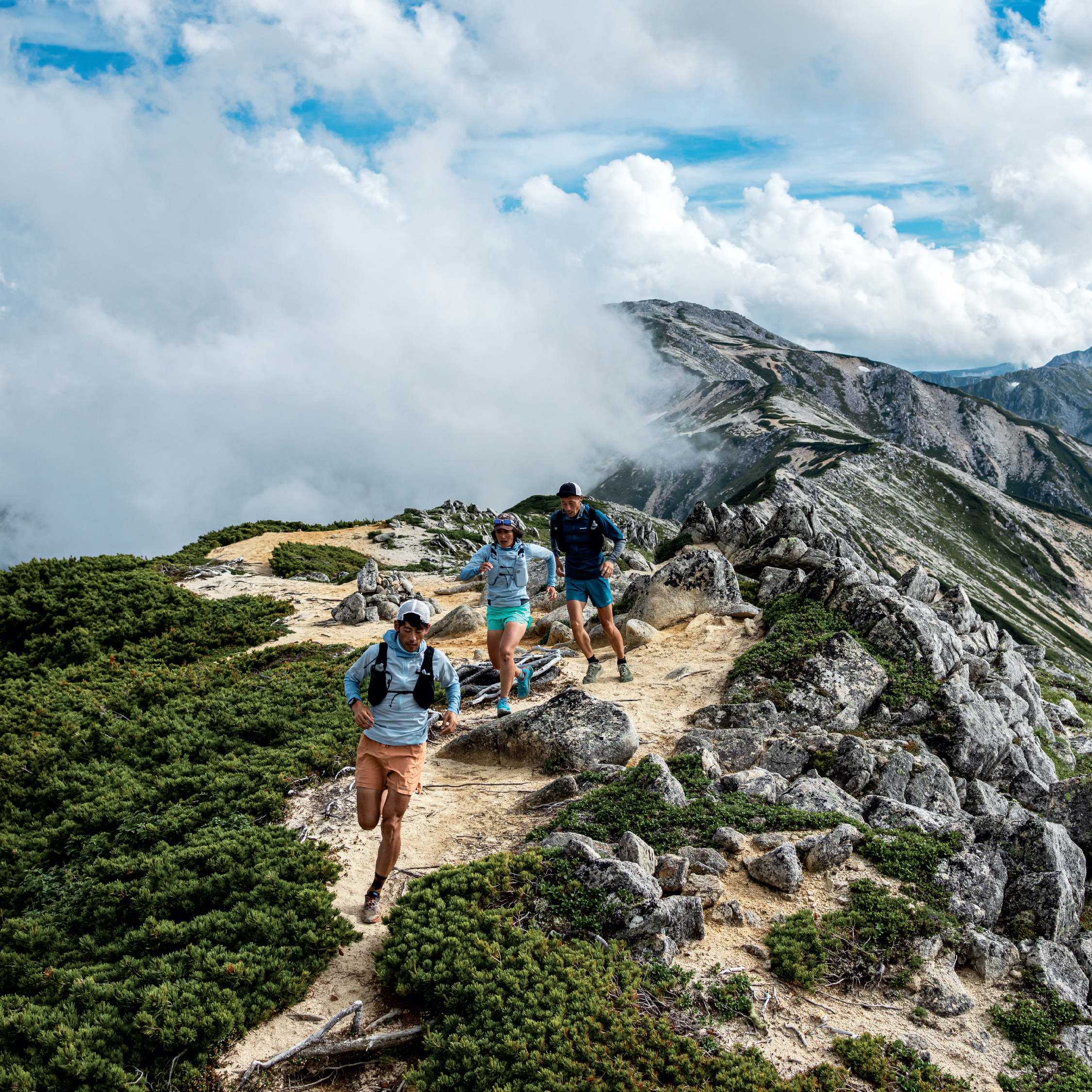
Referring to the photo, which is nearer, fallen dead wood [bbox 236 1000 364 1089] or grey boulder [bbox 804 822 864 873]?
fallen dead wood [bbox 236 1000 364 1089]

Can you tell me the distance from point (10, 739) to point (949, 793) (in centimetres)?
1899

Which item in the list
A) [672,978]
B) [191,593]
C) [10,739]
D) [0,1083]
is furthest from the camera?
[191,593]

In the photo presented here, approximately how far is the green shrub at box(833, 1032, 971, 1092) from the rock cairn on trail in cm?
1763

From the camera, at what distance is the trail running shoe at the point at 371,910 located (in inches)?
340

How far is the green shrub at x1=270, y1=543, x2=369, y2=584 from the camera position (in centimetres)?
3381

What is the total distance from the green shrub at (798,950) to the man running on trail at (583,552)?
7745 mm

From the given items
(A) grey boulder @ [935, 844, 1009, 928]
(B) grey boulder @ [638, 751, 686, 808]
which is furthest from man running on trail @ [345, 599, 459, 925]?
(A) grey boulder @ [935, 844, 1009, 928]

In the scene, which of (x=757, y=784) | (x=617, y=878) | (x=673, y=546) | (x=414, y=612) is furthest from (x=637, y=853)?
(x=673, y=546)

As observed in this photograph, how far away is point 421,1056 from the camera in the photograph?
693 cm

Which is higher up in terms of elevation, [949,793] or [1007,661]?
[1007,661]

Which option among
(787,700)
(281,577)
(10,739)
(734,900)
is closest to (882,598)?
(787,700)

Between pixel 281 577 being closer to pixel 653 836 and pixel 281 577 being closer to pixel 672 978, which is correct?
pixel 653 836

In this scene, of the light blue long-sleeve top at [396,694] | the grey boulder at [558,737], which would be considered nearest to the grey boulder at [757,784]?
the grey boulder at [558,737]

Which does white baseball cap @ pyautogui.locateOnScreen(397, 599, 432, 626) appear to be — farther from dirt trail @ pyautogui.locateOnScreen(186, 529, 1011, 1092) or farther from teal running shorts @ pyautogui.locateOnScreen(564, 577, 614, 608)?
teal running shorts @ pyautogui.locateOnScreen(564, 577, 614, 608)
